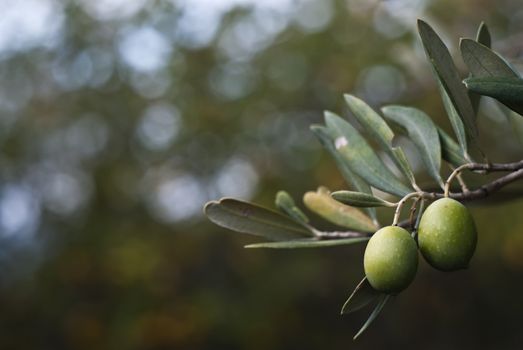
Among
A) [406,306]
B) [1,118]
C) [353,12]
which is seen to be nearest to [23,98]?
[1,118]

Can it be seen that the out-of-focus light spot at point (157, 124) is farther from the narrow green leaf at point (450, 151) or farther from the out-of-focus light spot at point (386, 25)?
the narrow green leaf at point (450, 151)

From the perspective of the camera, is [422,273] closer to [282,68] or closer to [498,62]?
[282,68]

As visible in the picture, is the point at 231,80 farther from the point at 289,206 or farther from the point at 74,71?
the point at 289,206

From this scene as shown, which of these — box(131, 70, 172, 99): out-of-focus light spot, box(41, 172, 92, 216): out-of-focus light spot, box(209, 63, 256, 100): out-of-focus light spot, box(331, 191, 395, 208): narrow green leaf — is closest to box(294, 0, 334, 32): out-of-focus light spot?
box(209, 63, 256, 100): out-of-focus light spot

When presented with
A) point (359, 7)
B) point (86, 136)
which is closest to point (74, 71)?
point (86, 136)

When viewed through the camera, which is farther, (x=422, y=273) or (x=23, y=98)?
(x=23, y=98)

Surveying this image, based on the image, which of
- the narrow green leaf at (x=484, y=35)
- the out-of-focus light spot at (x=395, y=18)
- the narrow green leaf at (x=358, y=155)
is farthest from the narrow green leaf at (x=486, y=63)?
the out-of-focus light spot at (x=395, y=18)
